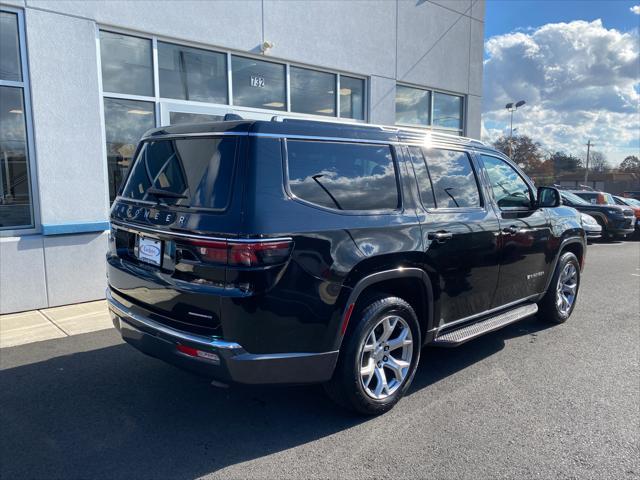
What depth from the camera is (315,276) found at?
9.91 feet

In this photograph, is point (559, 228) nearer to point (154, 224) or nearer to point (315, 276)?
point (315, 276)

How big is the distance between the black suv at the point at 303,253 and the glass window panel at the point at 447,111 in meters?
8.03

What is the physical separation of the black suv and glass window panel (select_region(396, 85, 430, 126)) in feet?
22.6

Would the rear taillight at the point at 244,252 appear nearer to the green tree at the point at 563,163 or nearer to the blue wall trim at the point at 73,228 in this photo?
the blue wall trim at the point at 73,228

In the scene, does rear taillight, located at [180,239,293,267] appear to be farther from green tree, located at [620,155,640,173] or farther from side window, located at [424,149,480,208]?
green tree, located at [620,155,640,173]

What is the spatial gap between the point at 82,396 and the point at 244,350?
1.76 meters

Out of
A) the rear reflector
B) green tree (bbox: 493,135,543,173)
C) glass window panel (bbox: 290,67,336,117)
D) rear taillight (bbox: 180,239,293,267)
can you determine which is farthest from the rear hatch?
green tree (bbox: 493,135,543,173)

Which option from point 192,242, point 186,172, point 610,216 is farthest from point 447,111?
point 192,242

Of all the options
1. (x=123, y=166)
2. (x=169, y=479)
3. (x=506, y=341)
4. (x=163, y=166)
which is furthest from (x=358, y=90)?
(x=169, y=479)

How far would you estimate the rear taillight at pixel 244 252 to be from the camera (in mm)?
2807

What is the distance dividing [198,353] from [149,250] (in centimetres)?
81

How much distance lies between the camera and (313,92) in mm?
9391

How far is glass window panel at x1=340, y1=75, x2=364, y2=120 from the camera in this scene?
32.3 ft

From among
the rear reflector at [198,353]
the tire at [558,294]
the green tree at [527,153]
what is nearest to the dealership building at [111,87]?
the rear reflector at [198,353]
